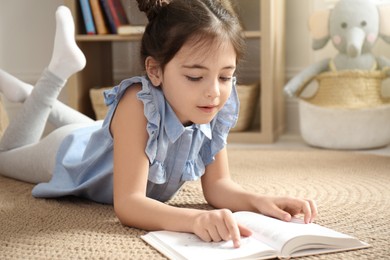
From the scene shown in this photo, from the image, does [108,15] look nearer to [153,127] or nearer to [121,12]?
[121,12]

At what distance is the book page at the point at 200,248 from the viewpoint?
92 cm

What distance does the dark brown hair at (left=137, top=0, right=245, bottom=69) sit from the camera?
1.11 m

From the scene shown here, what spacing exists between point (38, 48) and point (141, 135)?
68.7 inches

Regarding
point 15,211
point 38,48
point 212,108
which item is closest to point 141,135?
point 212,108

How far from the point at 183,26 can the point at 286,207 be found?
35cm

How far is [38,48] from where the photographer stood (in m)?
2.74

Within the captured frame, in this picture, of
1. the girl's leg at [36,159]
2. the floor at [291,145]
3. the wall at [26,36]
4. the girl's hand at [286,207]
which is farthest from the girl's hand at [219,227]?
the wall at [26,36]

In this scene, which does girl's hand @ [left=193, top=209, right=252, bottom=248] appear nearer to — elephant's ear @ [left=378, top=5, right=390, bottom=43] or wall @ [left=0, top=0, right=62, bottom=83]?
elephant's ear @ [left=378, top=5, right=390, bottom=43]

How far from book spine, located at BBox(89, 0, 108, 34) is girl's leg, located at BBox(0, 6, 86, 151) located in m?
0.79

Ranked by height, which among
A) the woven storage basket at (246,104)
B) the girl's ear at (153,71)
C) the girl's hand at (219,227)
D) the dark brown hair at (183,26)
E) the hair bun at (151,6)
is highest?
the hair bun at (151,6)

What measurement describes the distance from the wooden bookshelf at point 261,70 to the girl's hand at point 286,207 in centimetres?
125

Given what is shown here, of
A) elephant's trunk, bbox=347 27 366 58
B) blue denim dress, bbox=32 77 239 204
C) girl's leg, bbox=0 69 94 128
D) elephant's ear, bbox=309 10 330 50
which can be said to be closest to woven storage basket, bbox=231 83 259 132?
elephant's ear, bbox=309 10 330 50

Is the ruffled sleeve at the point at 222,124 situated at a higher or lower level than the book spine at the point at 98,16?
lower

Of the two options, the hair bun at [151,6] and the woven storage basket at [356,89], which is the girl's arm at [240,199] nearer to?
the hair bun at [151,6]
